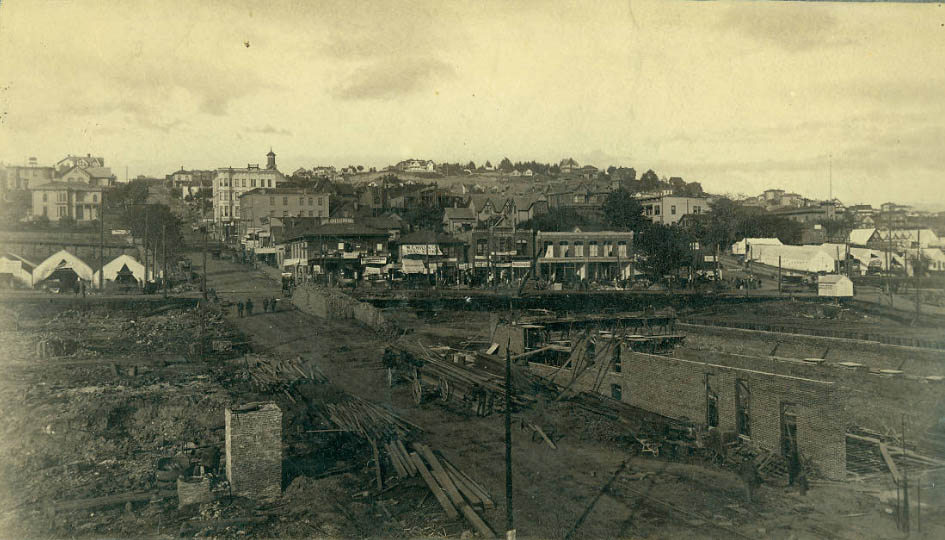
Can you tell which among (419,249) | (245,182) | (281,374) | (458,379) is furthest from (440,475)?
(419,249)

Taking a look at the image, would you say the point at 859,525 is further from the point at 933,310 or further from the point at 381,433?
the point at 933,310

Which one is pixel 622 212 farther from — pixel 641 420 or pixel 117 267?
pixel 641 420

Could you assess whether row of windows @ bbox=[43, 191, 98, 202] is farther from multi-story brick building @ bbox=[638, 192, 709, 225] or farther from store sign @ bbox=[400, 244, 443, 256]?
multi-story brick building @ bbox=[638, 192, 709, 225]

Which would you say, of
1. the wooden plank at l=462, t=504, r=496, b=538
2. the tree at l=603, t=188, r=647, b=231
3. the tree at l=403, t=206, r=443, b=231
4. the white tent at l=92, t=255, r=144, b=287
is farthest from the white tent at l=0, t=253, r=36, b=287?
the tree at l=603, t=188, r=647, b=231

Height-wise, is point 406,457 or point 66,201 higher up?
point 66,201

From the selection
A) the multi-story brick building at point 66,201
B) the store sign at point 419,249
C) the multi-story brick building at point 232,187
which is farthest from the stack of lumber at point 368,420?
the store sign at point 419,249

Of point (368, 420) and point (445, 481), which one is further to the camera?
point (368, 420)

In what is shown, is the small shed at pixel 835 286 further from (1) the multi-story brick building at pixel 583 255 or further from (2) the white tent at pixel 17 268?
(2) the white tent at pixel 17 268
